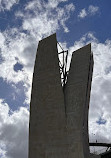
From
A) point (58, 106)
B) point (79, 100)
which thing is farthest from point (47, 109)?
point (79, 100)

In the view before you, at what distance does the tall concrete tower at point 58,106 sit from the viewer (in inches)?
954

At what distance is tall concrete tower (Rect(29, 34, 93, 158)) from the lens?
954 inches

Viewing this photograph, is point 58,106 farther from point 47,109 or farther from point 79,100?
point 79,100

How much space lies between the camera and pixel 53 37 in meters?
28.9

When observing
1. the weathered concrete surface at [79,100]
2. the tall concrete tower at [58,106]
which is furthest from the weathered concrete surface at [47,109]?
the weathered concrete surface at [79,100]

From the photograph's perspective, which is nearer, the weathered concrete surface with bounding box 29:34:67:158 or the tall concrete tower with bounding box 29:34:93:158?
the tall concrete tower with bounding box 29:34:93:158

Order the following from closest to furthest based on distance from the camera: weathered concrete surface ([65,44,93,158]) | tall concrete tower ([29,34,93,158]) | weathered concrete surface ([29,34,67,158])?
weathered concrete surface ([65,44,93,158]), tall concrete tower ([29,34,93,158]), weathered concrete surface ([29,34,67,158])

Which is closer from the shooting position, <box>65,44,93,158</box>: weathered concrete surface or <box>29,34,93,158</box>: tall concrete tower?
<box>65,44,93,158</box>: weathered concrete surface

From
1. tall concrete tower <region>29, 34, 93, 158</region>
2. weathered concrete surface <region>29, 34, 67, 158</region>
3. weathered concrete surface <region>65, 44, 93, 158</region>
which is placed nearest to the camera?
weathered concrete surface <region>65, 44, 93, 158</region>

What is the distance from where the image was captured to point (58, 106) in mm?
25703

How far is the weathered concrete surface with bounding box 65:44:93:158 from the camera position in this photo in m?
23.8

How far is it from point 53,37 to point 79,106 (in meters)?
8.57

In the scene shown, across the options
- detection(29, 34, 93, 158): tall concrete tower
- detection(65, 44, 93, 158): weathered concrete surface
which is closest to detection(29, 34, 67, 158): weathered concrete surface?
detection(29, 34, 93, 158): tall concrete tower

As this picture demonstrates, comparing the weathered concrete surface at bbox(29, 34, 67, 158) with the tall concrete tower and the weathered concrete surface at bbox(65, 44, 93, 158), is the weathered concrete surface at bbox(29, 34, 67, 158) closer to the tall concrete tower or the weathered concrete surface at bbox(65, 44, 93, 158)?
the tall concrete tower
